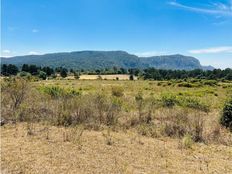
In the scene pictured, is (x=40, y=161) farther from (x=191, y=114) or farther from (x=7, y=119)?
(x=191, y=114)

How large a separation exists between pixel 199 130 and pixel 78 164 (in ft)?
13.9

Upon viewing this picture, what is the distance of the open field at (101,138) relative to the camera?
5.71 meters

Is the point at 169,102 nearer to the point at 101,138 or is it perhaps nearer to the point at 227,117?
the point at 227,117

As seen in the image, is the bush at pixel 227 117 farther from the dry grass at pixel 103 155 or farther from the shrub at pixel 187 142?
the shrub at pixel 187 142

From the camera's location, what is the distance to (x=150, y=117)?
1042 cm

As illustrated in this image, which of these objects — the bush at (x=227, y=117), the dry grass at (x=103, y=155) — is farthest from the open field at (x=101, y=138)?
the bush at (x=227, y=117)

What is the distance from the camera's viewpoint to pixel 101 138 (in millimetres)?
7664

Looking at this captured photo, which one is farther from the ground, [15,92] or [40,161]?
[15,92]

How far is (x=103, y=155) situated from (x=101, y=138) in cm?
136

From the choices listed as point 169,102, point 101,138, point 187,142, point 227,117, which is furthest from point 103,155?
point 169,102

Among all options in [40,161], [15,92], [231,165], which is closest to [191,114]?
[231,165]

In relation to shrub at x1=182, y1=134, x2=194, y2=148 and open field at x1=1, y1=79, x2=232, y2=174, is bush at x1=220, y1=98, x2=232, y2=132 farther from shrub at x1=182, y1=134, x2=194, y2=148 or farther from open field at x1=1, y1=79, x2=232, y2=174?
shrub at x1=182, y1=134, x2=194, y2=148

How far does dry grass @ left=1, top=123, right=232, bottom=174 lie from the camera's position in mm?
5523

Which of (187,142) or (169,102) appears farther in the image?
(169,102)
